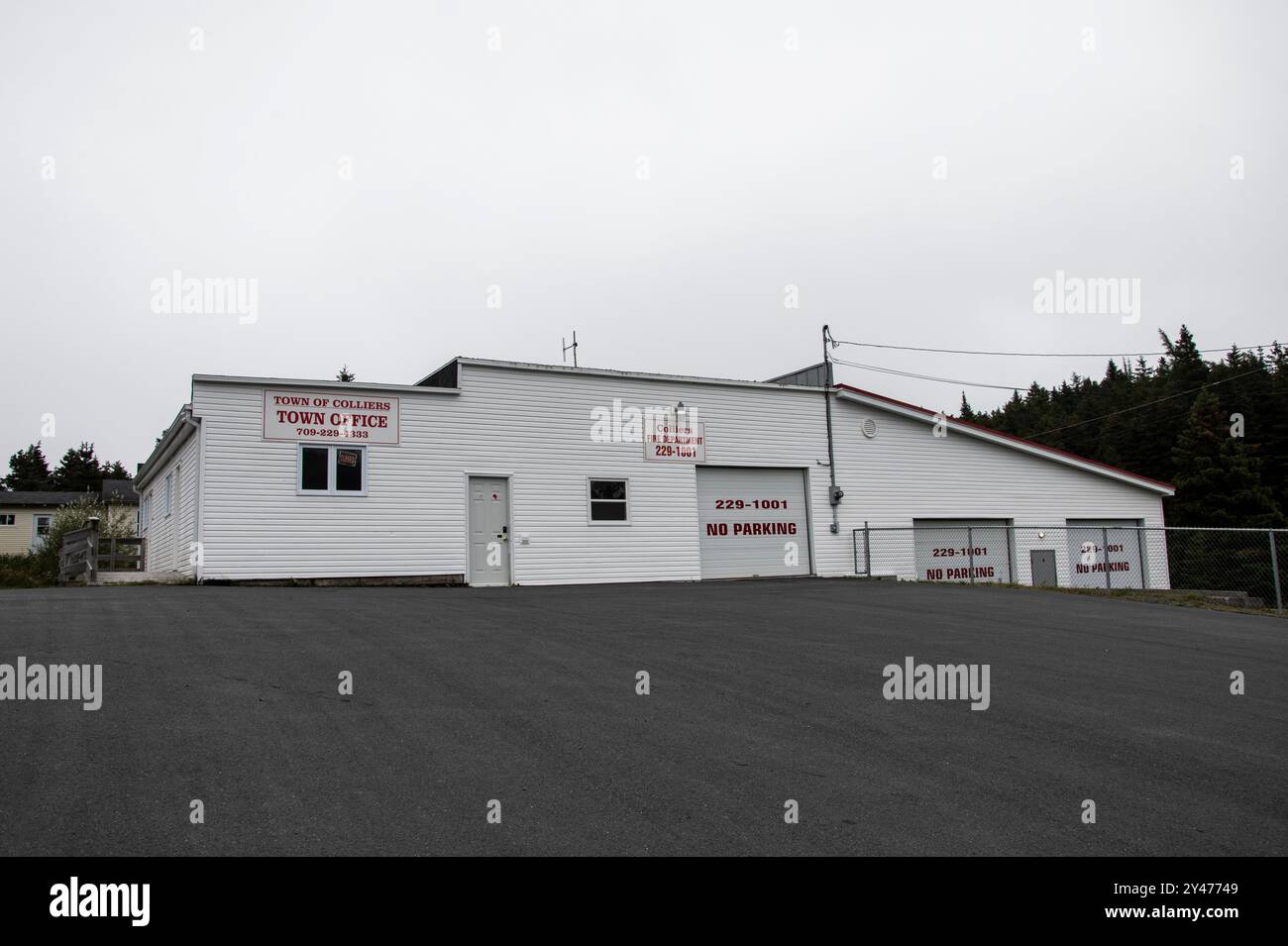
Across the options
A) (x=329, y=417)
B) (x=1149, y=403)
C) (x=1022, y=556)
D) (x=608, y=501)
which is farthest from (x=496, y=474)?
(x=1149, y=403)

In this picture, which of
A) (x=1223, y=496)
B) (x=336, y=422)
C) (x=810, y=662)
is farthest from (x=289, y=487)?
(x=1223, y=496)

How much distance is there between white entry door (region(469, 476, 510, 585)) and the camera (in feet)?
64.4

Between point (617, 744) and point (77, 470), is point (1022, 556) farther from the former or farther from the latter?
point (77, 470)

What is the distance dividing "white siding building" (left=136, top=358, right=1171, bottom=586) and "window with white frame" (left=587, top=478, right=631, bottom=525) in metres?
0.04

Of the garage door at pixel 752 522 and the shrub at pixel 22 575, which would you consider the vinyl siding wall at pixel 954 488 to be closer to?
the garage door at pixel 752 522

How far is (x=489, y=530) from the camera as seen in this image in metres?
19.8

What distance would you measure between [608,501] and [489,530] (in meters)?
2.82

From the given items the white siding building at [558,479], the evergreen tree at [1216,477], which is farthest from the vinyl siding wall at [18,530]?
the evergreen tree at [1216,477]

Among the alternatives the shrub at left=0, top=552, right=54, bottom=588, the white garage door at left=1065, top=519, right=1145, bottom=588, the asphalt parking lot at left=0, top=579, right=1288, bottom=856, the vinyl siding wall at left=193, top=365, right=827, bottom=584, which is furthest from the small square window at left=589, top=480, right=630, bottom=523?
the white garage door at left=1065, top=519, right=1145, bottom=588

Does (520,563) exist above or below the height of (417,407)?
below

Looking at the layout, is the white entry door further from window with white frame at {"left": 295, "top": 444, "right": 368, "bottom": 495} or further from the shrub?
the shrub

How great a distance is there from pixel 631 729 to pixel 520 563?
548 inches
